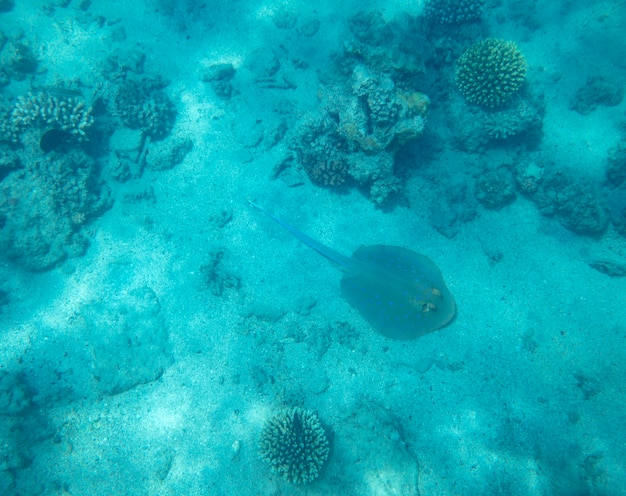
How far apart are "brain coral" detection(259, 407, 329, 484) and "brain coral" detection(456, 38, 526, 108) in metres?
8.89

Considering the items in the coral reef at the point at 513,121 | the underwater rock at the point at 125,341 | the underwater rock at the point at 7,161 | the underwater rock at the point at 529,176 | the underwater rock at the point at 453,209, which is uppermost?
the underwater rock at the point at 7,161

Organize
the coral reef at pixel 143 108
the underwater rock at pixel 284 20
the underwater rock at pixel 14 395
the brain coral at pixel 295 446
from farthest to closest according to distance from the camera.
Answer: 1. the underwater rock at pixel 284 20
2. the coral reef at pixel 143 108
3. the underwater rock at pixel 14 395
4. the brain coral at pixel 295 446

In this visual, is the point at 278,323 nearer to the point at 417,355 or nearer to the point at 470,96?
the point at 417,355

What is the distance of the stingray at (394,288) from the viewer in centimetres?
695

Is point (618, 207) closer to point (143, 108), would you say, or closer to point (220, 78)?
point (220, 78)

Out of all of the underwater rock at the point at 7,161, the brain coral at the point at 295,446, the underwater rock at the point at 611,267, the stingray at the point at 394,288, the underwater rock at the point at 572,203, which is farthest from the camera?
the underwater rock at the point at 7,161

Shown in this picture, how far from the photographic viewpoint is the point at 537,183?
8289mm

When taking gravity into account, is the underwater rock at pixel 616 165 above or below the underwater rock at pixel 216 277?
above

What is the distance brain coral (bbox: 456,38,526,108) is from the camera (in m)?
8.34

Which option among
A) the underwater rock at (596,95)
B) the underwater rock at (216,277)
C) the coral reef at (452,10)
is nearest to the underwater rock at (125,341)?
the underwater rock at (216,277)

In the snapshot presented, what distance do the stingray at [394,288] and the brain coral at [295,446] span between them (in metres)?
2.47

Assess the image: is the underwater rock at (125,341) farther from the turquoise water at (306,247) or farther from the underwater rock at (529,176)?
the underwater rock at (529,176)

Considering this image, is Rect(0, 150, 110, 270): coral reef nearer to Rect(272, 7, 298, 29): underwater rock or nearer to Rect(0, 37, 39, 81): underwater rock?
Rect(0, 37, 39, 81): underwater rock

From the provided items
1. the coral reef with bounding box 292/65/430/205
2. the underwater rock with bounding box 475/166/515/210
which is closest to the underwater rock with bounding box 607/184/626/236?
the underwater rock with bounding box 475/166/515/210
